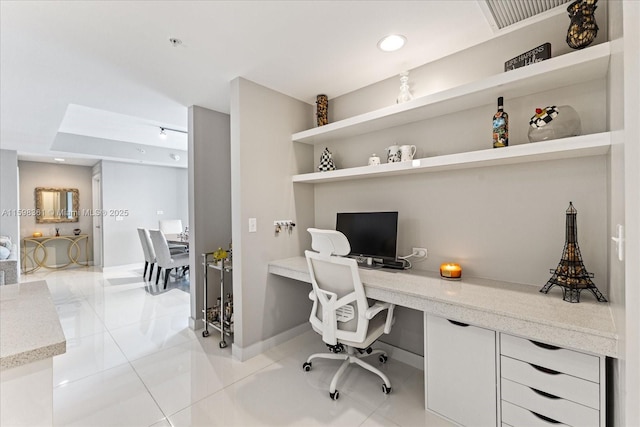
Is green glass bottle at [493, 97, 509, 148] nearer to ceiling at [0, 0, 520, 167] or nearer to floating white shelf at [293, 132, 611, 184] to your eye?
floating white shelf at [293, 132, 611, 184]

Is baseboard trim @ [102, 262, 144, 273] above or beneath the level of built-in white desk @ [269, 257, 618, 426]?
beneath

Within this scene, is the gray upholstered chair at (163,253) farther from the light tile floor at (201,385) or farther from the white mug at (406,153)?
the white mug at (406,153)

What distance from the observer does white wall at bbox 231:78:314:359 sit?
8.14 feet

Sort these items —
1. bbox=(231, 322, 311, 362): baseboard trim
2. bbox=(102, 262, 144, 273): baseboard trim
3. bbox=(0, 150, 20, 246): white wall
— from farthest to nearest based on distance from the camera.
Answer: bbox=(102, 262, 144, 273): baseboard trim, bbox=(0, 150, 20, 246): white wall, bbox=(231, 322, 311, 362): baseboard trim

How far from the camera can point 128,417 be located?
177cm

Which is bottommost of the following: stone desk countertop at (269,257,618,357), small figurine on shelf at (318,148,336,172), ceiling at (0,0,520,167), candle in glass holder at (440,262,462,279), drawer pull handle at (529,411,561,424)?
drawer pull handle at (529,411,561,424)

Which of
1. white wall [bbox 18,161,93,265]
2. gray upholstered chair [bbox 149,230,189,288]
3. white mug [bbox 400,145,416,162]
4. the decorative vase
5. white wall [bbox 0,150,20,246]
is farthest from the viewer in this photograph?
white wall [bbox 18,161,93,265]

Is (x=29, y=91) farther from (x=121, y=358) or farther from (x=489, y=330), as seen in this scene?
(x=489, y=330)

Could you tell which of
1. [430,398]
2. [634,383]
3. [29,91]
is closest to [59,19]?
[29,91]

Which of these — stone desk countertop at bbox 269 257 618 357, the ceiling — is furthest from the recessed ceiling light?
stone desk countertop at bbox 269 257 618 357

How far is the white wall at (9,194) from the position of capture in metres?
5.02

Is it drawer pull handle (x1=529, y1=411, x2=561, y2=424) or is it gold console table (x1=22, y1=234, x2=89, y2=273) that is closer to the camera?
drawer pull handle (x1=529, y1=411, x2=561, y2=424)

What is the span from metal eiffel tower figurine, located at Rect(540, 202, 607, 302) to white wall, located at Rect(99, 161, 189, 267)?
748cm

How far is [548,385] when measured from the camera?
137 cm
